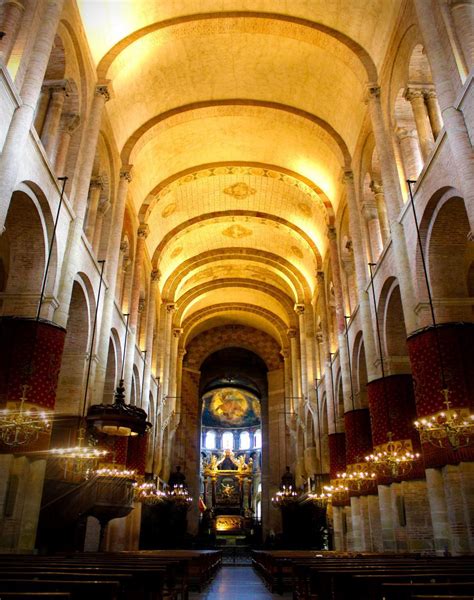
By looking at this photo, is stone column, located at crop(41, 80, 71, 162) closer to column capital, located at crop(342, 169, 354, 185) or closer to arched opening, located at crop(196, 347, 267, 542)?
column capital, located at crop(342, 169, 354, 185)

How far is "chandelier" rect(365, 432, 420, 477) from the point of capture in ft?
39.0

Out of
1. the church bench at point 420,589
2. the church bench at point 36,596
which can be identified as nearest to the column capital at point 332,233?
the church bench at point 420,589

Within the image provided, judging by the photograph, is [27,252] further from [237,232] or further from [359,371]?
[237,232]

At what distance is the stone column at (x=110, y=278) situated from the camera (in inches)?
576

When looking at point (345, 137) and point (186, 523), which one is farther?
point (186, 523)

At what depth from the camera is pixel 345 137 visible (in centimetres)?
1870

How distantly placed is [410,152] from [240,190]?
12.6 metres

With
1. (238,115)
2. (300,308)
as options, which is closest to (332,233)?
(238,115)

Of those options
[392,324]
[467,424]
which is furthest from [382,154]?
[467,424]

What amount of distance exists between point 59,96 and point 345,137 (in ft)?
33.2

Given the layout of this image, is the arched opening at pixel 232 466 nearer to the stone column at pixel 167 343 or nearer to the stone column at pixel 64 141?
the stone column at pixel 167 343

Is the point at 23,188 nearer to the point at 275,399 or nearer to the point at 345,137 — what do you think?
the point at 345,137

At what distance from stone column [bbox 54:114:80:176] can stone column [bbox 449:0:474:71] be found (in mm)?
9245

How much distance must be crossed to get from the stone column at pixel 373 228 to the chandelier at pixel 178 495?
56.3ft
